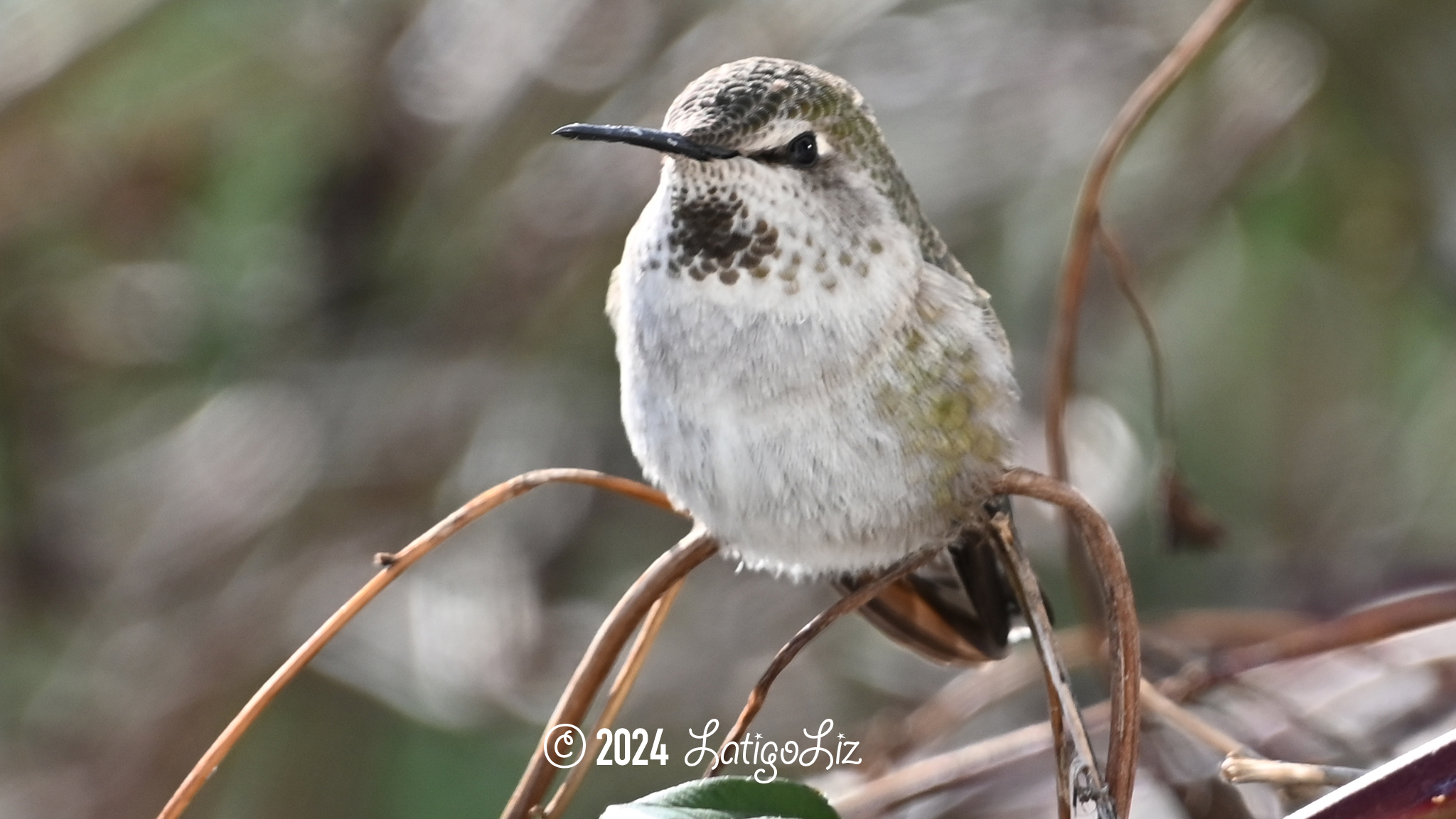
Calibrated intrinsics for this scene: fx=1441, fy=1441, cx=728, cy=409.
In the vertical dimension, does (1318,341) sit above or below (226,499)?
above

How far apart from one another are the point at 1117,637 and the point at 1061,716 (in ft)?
0.25

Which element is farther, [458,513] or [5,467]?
[5,467]

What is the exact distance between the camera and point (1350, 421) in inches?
134

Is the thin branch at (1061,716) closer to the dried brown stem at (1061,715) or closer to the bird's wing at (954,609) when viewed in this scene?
the dried brown stem at (1061,715)

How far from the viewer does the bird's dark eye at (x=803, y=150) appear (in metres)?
1.40

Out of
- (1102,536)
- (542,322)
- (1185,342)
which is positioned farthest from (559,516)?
(1102,536)

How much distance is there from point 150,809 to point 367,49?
5.70 feet

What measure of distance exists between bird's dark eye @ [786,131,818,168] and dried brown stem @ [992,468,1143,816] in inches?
16.5

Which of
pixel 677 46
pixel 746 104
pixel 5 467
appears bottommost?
pixel 746 104

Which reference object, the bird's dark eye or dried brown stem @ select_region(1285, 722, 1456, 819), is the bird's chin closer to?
the bird's dark eye

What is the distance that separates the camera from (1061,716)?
3.71 feet

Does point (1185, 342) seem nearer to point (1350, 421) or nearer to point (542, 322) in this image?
point (1350, 421)

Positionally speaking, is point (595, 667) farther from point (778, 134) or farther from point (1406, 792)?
point (1406, 792)

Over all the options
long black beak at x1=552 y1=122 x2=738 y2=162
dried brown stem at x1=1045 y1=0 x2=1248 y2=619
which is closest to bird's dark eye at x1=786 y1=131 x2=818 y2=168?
long black beak at x1=552 y1=122 x2=738 y2=162
